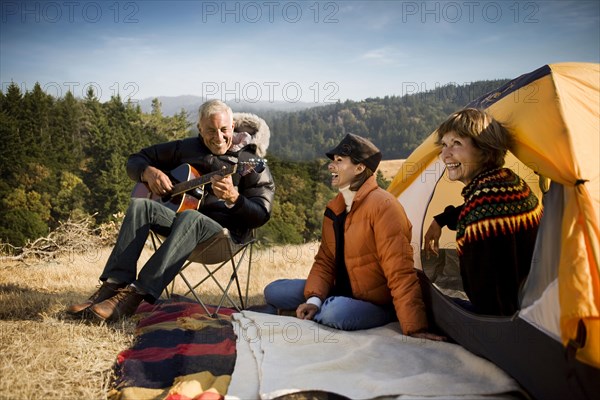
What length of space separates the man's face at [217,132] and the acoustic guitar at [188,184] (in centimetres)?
18

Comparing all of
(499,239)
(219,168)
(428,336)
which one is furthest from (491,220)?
(219,168)

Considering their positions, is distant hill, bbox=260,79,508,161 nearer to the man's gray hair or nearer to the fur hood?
the fur hood

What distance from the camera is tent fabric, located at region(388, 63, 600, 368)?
6.38ft

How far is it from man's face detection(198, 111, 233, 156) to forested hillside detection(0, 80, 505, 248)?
7162 mm

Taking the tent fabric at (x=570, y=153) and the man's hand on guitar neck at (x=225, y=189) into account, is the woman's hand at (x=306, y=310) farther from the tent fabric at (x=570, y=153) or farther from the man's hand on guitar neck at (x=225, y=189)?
the tent fabric at (x=570, y=153)

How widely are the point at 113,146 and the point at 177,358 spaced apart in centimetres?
1272

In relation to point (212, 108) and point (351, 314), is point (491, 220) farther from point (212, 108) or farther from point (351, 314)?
point (212, 108)

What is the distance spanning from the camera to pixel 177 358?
2.71 meters

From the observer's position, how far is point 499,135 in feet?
8.69

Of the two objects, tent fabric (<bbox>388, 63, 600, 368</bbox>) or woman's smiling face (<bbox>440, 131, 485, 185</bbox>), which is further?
woman's smiling face (<bbox>440, 131, 485, 185</bbox>)

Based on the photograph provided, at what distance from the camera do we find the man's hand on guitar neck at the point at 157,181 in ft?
12.3

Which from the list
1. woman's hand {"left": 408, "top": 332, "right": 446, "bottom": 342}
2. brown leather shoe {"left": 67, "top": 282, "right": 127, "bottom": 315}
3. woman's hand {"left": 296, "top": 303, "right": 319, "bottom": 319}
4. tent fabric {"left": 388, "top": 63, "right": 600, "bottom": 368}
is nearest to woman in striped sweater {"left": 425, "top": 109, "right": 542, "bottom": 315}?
tent fabric {"left": 388, "top": 63, "right": 600, "bottom": 368}

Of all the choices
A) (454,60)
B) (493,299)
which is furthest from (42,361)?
(454,60)

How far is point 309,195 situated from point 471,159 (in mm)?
12462
